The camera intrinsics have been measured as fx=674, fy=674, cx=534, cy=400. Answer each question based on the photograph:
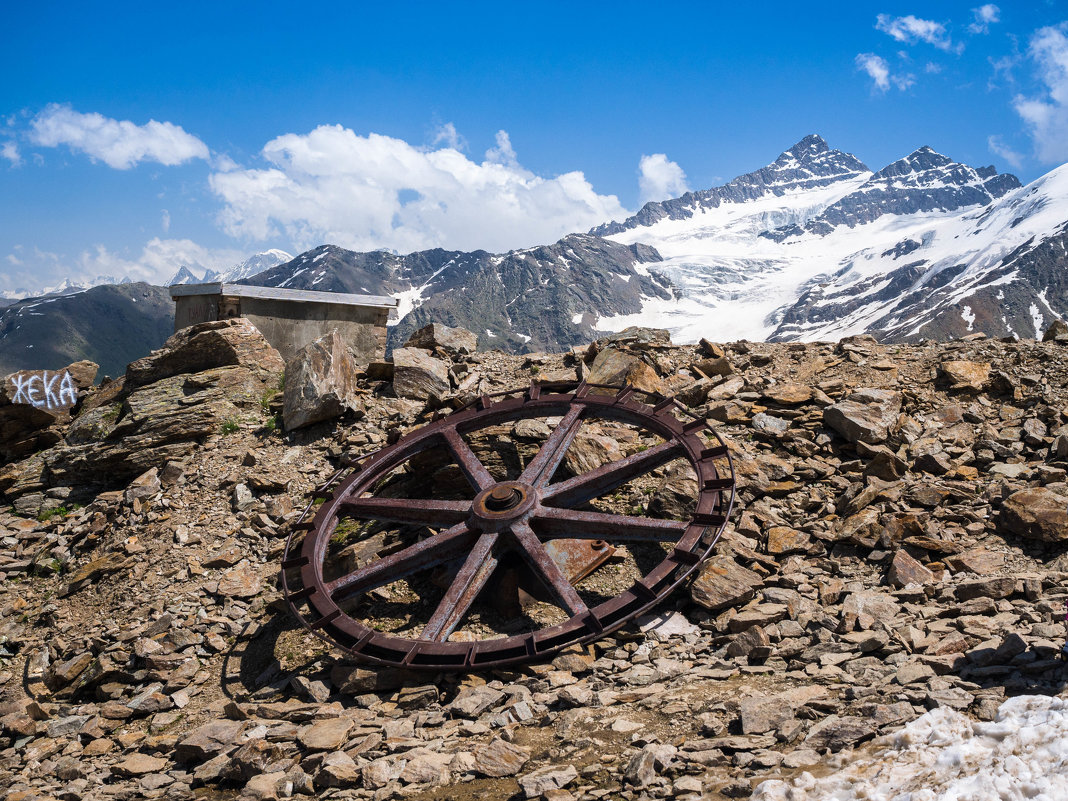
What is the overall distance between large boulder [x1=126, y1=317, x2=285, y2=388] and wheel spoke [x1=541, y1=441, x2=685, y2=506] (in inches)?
251

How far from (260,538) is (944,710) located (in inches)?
276

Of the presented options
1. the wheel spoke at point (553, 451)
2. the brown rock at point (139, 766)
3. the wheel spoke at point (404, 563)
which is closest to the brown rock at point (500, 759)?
the brown rock at point (139, 766)

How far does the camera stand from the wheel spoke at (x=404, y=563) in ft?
21.1

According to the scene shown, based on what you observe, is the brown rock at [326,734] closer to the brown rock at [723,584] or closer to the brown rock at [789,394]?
the brown rock at [723,584]

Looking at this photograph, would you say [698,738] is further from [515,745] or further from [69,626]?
[69,626]

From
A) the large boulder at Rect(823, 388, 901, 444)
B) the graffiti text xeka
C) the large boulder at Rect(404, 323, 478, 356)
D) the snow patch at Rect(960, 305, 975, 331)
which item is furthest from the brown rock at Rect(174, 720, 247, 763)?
the snow patch at Rect(960, 305, 975, 331)

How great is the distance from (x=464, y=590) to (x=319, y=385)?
4751 mm

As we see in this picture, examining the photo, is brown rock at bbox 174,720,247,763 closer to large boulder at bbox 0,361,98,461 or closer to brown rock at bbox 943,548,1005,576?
brown rock at bbox 943,548,1005,576

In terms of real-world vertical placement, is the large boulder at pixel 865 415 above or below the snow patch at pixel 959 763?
above

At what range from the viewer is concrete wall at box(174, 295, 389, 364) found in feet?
40.1

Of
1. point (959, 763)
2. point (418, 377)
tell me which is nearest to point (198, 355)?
point (418, 377)

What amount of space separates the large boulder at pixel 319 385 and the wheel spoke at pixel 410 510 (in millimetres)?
2438

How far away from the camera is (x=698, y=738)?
377 centimetres


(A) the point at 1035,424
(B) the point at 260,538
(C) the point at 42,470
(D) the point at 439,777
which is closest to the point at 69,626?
(B) the point at 260,538
